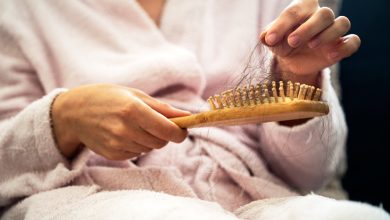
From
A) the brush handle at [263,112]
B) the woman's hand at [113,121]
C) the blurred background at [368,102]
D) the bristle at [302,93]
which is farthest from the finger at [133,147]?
the blurred background at [368,102]

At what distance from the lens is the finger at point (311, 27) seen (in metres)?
0.42

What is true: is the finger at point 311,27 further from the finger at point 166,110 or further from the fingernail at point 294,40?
the finger at point 166,110

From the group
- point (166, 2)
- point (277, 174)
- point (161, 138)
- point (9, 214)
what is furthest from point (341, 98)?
point (9, 214)

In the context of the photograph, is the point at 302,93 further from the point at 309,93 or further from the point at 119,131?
the point at 119,131

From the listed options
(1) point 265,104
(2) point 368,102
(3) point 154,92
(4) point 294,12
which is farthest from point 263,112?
(2) point 368,102

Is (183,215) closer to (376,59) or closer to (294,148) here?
(294,148)

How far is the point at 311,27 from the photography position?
16.4 inches

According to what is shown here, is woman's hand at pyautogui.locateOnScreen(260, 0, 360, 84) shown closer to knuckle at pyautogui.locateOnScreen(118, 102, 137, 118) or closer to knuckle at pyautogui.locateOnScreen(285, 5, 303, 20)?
knuckle at pyautogui.locateOnScreen(285, 5, 303, 20)

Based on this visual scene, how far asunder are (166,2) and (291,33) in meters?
0.36

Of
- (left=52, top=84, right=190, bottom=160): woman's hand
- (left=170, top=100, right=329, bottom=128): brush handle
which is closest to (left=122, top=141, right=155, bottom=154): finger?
(left=52, top=84, right=190, bottom=160): woman's hand

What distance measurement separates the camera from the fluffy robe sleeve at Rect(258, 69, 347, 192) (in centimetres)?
53

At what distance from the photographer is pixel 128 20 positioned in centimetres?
72

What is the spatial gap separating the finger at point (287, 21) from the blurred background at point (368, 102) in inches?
14.3

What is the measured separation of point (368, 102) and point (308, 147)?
0.33 meters
